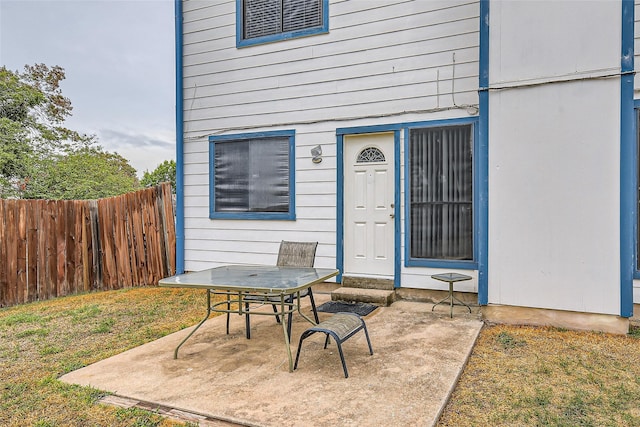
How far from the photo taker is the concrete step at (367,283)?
5.52m

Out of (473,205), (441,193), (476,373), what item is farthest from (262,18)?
(476,373)

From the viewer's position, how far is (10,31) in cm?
1347

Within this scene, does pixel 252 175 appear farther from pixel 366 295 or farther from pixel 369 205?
pixel 366 295

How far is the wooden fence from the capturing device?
614 centimetres

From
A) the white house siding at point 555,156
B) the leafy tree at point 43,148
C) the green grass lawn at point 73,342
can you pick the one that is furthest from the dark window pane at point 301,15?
the leafy tree at point 43,148

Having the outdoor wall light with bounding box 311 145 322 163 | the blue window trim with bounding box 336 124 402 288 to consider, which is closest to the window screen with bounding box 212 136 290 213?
the outdoor wall light with bounding box 311 145 322 163

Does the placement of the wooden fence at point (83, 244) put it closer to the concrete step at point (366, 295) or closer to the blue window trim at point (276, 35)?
the blue window trim at point (276, 35)

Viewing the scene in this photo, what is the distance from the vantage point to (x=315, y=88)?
607cm

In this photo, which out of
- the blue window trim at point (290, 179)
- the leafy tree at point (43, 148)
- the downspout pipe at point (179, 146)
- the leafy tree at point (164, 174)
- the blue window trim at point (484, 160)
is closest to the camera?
the blue window trim at point (484, 160)

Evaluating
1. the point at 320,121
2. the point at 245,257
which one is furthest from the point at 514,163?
the point at 245,257

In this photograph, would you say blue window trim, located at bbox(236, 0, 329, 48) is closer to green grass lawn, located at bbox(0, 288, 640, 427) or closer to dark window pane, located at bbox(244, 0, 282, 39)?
dark window pane, located at bbox(244, 0, 282, 39)

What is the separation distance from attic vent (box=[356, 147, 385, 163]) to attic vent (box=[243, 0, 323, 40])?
6.44ft

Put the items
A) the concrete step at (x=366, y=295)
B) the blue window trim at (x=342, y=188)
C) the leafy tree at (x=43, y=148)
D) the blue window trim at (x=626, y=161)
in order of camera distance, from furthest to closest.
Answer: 1. the leafy tree at (x=43, y=148)
2. the blue window trim at (x=342, y=188)
3. the concrete step at (x=366, y=295)
4. the blue window trim at (x=626, y=161)

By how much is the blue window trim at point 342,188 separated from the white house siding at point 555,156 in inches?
51.0
